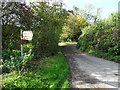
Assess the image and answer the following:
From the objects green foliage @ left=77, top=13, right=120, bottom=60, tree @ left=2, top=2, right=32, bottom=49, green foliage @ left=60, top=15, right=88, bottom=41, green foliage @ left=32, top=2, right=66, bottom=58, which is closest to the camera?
tree @ left=2, top=2, right=32, bottom=49

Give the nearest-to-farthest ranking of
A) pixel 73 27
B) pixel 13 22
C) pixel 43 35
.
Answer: pixel 13 22 → pixel 43 35 → pixel 73 27

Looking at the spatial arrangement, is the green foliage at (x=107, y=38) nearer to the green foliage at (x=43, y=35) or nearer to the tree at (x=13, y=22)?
the green foliage at (x=43, y=35)

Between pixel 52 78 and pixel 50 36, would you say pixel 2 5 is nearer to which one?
pixel 50 36

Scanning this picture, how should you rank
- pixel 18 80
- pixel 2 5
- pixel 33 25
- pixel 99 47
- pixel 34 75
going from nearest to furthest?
pixel 18 80 → pixel 34 75 → pixel 2 5 → pixel 33 25 → pixel 99 47

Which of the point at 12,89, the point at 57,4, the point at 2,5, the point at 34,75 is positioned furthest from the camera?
the point at 57,4

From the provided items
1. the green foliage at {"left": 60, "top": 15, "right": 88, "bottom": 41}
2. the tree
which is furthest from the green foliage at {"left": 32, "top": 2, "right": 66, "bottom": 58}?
the green foliage at {"left": 60, "top": 15, "right": 88, "bottom": 41}

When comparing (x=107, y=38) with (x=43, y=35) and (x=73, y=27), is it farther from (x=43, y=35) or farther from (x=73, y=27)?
(x=73, y=27)

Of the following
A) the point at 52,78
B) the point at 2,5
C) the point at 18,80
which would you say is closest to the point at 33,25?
the point at 2,5

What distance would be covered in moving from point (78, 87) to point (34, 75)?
209cm

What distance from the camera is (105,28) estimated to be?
29.4m

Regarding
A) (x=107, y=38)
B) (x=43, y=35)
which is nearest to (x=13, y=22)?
(x=43, y=35)

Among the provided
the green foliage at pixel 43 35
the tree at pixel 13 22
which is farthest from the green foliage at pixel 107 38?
the tree at pixel 13 22

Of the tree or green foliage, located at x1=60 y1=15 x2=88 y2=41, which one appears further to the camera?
green foliage, located at x1=60 y1=15 x2=88 y2=41

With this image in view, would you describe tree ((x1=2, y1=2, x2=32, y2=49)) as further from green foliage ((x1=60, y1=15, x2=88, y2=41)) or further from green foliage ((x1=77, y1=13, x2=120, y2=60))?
green foliage ((x1=60, y1=15, x2=88, y2=41))
